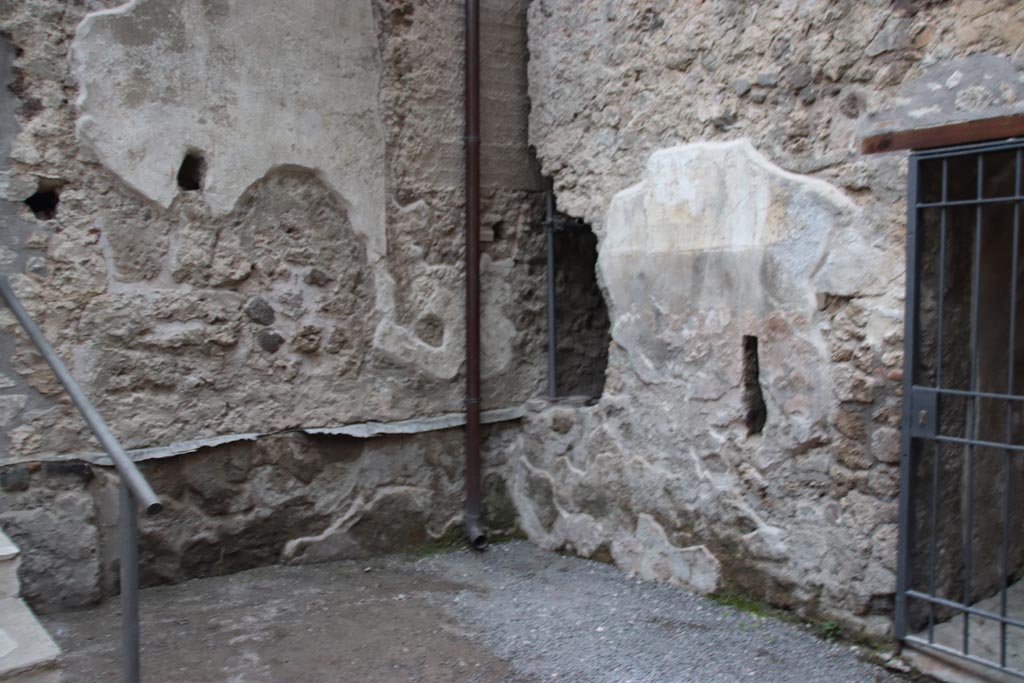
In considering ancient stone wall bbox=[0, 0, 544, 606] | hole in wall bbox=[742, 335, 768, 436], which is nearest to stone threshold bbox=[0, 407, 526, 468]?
ancient stone wall bbox=[0, 0, 544, 606]

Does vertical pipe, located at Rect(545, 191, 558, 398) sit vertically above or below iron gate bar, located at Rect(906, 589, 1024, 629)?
above

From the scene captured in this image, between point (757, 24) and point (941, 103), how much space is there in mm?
824

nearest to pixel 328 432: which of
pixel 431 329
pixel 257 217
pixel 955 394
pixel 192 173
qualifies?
pixel 431 329

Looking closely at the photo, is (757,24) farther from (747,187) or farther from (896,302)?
(896,302)

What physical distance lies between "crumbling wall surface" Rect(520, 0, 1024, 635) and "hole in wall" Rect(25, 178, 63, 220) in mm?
2192

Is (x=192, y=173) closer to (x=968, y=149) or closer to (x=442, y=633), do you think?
(x=442, y=633)

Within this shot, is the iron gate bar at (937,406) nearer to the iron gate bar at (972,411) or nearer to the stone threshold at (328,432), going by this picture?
the iron gate bar at (972,411)

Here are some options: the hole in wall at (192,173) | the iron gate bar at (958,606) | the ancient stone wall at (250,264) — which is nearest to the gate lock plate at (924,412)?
the iron gate bar at (958,606)

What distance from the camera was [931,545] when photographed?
2865 mm

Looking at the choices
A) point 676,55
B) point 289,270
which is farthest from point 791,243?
point 289,270

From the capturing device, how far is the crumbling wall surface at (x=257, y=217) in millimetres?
3336

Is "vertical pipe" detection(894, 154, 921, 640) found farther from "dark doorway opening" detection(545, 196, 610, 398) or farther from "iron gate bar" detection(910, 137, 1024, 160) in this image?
"dark doorway opening" detection(545, 196, 610, 398)

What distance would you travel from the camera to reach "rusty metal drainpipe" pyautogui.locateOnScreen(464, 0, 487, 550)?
166 inches

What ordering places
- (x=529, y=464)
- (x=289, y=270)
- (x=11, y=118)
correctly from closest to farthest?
1. (x=11, y=118)
2. (x=289, y=270)
3. (x=529, y=464)
